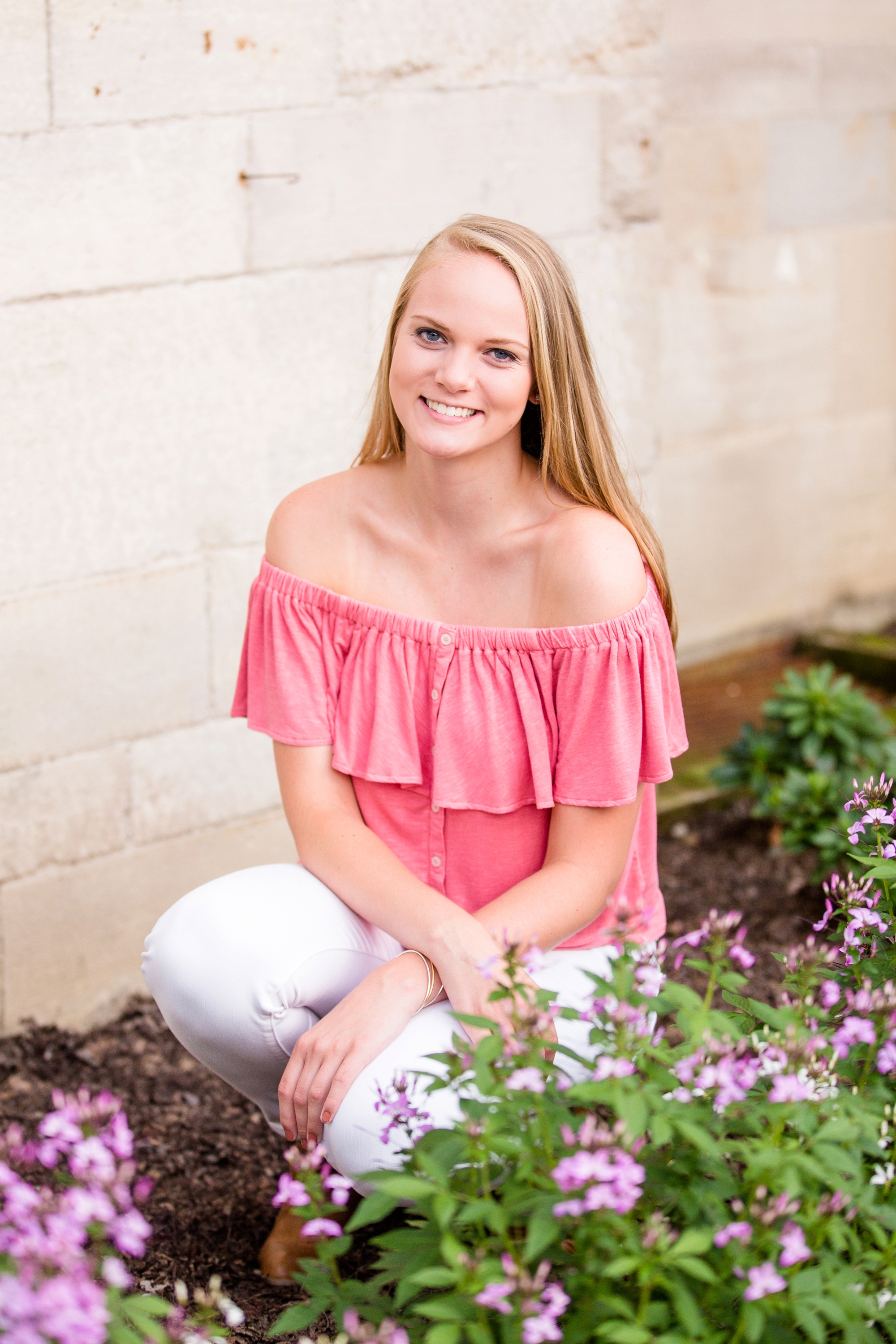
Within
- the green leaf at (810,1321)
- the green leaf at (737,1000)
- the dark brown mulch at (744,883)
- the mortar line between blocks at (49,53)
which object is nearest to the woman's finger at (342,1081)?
the green leaf at (737,1000)

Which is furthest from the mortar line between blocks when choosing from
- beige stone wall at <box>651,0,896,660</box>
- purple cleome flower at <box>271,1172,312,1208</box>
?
beige stone wall at <box>651,0,896,660</box>

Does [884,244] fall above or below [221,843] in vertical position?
above

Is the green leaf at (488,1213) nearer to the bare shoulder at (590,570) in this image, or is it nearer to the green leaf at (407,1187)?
the green leaf at (407,1187)

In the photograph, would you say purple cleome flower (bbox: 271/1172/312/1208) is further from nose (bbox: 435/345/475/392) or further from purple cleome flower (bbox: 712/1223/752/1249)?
nose (bbox: 435/345/475/392)

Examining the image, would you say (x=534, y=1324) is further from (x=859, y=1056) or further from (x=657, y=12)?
(x=657, y=12)

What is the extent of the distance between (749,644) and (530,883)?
3238 millimetres

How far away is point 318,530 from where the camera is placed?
2.22 meters

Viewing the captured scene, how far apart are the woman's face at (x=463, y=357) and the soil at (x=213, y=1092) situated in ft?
2.97

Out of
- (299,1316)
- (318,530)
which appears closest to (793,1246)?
(299,1316)

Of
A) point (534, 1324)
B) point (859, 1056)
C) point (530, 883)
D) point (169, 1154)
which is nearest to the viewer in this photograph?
point (534, 1324)

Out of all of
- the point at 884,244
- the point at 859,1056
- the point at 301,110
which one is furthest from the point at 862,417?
the point at 859,1056

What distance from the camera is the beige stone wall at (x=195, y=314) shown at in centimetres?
263

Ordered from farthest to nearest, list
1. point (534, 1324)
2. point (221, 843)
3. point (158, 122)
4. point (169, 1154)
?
point (221, 843) → point (158, 122) → point (169, 1154) → point (534, 1324)

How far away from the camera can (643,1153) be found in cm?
138
